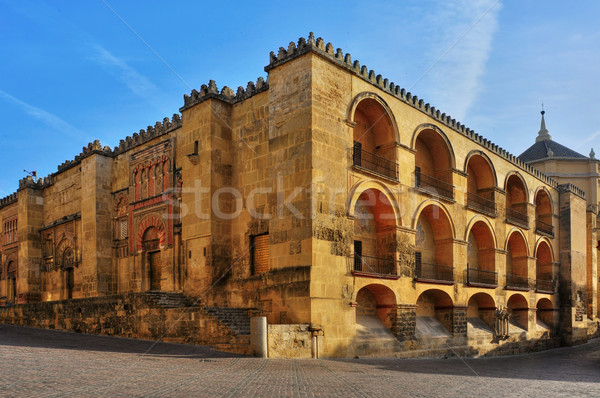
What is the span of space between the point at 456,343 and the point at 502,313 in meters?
3.76

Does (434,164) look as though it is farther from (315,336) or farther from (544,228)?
(544,228)

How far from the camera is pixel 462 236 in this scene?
804 inches

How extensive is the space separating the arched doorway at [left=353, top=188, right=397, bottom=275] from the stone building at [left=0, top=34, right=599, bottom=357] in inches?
2.1

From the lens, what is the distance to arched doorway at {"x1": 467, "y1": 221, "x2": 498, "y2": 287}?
22.3 m

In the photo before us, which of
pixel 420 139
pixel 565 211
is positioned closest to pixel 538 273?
pixel 565 211

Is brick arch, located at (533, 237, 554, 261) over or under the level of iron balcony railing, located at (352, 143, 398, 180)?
under

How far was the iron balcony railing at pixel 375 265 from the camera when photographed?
1678 centimetres

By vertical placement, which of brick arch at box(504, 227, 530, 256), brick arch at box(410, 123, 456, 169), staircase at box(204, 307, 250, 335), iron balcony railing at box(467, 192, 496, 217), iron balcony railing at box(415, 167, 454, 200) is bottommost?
staircase at box(204, 307, 250, 335)

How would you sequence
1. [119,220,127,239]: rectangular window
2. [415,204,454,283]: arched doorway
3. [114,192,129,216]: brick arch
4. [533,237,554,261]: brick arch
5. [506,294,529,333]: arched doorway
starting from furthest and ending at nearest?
1. [533,237,554,261]: brick arch
2. [506,294,529,333]: arched doorway
3. [114,192,129,216]: brick arch
4. [119,220,127,239]: rectangular window
5. [415,204,454,283]: arched doorway

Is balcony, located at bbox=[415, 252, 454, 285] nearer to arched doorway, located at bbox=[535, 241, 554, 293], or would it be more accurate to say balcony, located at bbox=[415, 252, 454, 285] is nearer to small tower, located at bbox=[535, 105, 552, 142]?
arched doorway, located at bbox=[535, 241, 554, 293]

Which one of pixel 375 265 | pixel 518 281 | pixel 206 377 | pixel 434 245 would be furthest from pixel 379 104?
pixel 518 281

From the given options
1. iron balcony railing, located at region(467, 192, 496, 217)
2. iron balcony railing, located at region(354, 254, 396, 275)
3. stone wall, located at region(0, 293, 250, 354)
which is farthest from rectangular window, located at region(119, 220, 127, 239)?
iron balcony railing, located at region(467, 192, 496, 217)

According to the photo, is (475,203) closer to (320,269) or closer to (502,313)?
(502,313)

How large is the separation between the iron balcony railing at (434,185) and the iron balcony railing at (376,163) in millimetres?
2732
